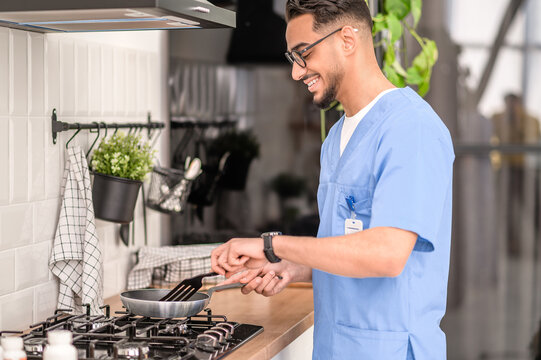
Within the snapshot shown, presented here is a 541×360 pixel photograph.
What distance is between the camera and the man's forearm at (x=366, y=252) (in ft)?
4.64

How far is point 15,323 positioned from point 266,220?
1.01 metres

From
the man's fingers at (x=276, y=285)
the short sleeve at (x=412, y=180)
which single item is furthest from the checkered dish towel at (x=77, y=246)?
the short sleeve at (x=412, y=180)

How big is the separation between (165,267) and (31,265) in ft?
1.74

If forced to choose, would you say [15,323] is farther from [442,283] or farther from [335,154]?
[442,283]

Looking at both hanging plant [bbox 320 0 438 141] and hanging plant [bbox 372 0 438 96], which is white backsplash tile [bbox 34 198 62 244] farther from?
hanging plant [bbox 372 0 438 96]

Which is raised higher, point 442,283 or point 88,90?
point 88,90

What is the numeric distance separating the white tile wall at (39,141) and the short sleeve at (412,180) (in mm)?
864

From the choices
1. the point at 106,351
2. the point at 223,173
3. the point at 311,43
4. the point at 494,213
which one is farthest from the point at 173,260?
the point at 494,213

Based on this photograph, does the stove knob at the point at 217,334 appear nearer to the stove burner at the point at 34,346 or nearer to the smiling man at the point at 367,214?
the smiling man at the point at 367,214

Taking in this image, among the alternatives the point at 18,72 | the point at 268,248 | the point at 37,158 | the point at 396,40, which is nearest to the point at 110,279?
the point at 37,158

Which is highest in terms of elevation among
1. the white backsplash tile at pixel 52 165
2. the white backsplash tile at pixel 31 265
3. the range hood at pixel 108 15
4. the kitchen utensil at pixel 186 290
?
the range hood at pixel 108 15

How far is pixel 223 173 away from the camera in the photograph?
2529 millimetres

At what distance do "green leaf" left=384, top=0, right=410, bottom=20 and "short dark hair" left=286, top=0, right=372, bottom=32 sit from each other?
789 millimetres

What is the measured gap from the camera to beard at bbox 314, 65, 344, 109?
163 cm
